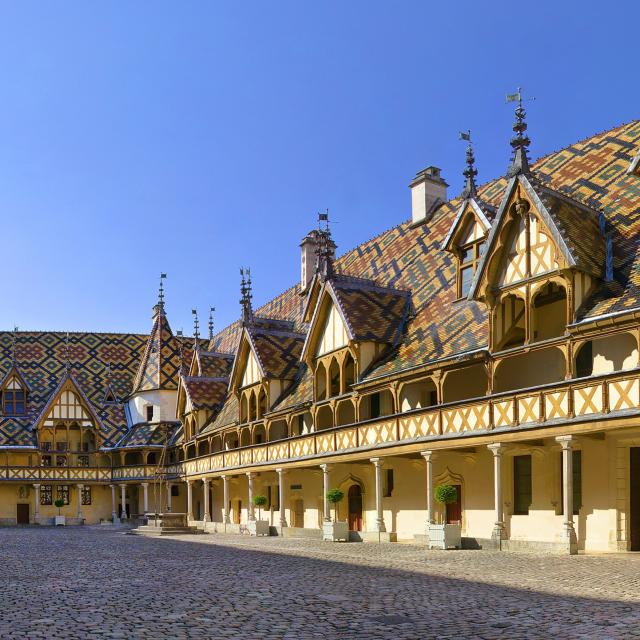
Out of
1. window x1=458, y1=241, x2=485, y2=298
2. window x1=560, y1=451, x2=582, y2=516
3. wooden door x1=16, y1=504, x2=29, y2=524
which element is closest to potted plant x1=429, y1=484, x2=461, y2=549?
window x1=560, y1=451, x2=582, y2=516

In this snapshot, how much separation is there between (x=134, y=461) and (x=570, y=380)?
42.0 metres

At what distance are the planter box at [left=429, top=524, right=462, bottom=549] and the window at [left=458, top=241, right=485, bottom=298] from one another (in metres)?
7.42

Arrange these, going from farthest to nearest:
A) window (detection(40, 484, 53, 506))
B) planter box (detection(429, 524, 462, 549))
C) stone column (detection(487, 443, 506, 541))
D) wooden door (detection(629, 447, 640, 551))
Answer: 1. window (detection(40, 484, 53, 506))
2. planter box (detection(429, 524, 462, 549))
3. stone column (detection(487, 443, 506, 541))
4. wooden door (detection(629, 447, 640, 551))

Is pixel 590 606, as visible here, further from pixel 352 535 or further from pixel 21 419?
pixel 21 419

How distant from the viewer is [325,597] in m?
12.1

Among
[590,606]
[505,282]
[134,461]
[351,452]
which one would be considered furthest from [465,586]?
[134,461]

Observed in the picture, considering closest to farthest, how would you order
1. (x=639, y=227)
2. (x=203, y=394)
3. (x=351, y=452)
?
(x=639, y=227), (x=351, y=452), (x=203, y=394)

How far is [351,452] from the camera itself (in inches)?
1111

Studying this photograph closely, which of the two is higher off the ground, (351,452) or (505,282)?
(505,282)

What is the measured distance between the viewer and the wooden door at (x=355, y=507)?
3155 cm

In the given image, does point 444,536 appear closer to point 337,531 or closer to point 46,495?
point 337,531

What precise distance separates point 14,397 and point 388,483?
117 feet

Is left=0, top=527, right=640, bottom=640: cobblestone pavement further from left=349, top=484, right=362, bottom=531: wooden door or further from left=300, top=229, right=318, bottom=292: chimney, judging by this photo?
left=300, top=229, right=318, bottom=292: chimney

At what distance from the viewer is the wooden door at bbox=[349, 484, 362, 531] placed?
3155cm
